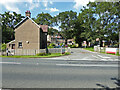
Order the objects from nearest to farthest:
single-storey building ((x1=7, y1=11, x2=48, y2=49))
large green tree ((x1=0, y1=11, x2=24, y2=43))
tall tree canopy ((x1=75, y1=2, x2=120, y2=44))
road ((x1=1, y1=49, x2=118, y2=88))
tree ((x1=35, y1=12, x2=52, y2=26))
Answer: road ((x1=1, y1=49, x2=118, y2=88)) < single-storey building ((x1=7, y1=11, x2=48, y2=49)) < tall tree canopy ((x1=75, y1=2, x2=120, y2=44)) < large green tree ((x1=0, y1=11, x2=24, y2=43)) < tree ((x1=35, y1=12, x2=52, y2=26))

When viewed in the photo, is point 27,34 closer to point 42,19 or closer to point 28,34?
point 28,34

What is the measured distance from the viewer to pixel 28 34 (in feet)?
79.9

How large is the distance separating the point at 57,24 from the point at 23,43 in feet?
109

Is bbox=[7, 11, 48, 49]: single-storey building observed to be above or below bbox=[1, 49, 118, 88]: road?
above

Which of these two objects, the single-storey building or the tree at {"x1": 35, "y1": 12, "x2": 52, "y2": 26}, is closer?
the single-storey building

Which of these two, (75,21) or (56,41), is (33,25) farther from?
(56,41)

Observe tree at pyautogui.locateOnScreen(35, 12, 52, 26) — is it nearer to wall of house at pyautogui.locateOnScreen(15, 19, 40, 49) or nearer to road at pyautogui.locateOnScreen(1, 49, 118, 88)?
wall of house at pyautogui.locateOnScreen(15, 19, 40, 49)

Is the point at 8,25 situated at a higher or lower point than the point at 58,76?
higher

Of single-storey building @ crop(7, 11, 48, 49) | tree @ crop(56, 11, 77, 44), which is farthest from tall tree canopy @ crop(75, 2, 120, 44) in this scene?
single-storey building @ crop(7, 11, 48, 49)

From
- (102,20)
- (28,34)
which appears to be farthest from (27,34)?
(102,20)

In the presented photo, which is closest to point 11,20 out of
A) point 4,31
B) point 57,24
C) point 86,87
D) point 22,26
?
point 4,31

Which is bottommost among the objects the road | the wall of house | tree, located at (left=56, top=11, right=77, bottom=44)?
the road

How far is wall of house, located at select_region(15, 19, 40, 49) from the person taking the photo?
2420 cm

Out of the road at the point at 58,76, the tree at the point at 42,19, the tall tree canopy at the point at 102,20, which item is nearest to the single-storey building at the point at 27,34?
the road at the point at 58,76
